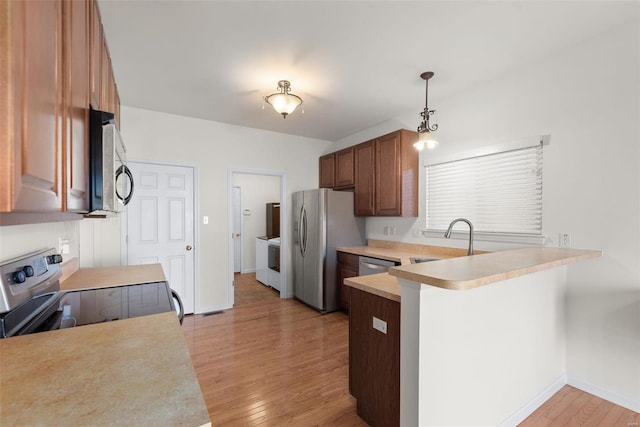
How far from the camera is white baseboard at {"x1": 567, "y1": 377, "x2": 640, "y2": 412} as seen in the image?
1.89 m

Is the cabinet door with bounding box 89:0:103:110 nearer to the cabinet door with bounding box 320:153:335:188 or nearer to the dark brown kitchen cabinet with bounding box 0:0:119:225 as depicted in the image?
the dark brown kitchen cabinet with bounding box 0:0:119:225

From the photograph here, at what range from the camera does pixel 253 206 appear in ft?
21.4

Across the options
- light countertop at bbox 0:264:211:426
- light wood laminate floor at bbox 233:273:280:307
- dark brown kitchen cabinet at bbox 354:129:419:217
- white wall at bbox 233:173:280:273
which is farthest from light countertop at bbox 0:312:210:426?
white wall at bbox 233:173:280:273

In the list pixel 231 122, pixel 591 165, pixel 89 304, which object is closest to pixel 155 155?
pixel 231 122

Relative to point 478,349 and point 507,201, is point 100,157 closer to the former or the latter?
point 478,349

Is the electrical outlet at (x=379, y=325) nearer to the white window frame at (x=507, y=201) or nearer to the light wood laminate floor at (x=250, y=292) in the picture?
the white window frame at (x=507, y=201)

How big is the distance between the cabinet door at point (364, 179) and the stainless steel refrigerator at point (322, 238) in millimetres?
160

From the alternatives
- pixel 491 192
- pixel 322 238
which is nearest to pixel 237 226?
pixel 322 238

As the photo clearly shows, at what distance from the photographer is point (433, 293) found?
1348 millimetres

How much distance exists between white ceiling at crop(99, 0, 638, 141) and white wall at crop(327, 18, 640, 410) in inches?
8.3

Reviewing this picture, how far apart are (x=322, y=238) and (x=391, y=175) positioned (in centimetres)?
121

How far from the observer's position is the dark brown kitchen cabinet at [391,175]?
3301mm

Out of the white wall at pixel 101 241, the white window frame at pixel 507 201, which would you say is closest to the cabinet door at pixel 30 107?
the white wall at pixel 101 241

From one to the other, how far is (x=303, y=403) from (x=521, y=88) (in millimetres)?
3110
